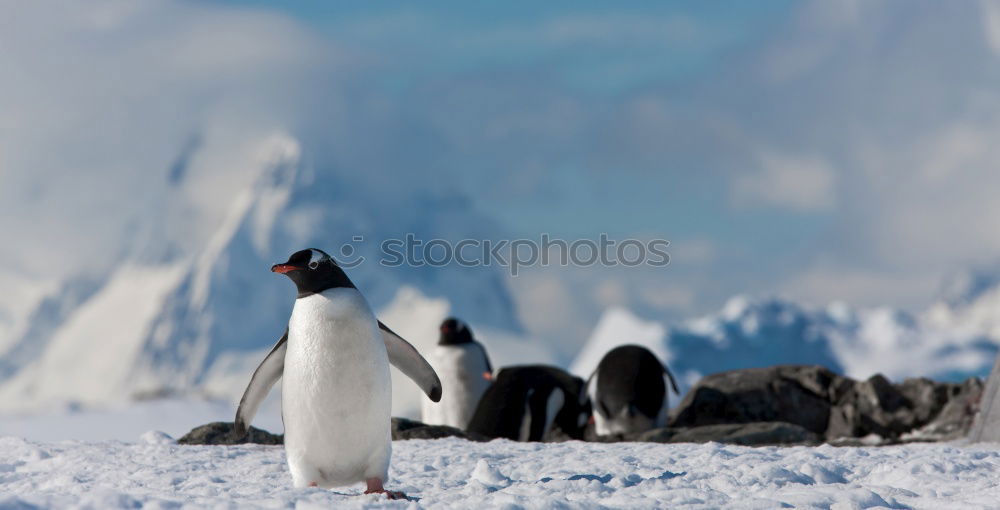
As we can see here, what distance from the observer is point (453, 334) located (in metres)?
12.8

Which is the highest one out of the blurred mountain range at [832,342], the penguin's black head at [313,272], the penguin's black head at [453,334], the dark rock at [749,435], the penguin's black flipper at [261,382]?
the blurred mountain range at [832,342]

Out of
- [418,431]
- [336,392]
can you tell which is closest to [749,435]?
[418,431]

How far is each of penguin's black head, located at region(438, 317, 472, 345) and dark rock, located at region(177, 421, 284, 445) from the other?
3.50 metres

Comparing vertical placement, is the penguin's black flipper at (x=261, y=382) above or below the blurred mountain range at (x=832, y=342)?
below

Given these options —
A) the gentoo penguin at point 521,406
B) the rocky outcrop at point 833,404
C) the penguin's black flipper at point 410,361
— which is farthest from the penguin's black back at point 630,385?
the penguin's black flipper at point 410,361

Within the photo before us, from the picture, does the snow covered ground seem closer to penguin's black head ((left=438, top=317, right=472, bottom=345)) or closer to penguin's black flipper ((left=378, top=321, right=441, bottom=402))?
penguin's black flipper ((left=378, top=321, right=441, bottom=402))

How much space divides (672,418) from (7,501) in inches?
386

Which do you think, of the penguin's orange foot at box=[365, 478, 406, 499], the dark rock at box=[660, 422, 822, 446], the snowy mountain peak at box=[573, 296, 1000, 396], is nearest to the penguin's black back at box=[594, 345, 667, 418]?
the dark rock at box=[660, 422, 822, 446]

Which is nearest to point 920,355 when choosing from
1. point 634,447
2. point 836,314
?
point 836,314

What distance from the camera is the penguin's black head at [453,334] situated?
1277 cm

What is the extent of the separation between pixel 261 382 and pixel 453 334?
20.1ft

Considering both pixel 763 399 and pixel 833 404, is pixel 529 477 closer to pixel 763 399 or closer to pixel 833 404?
pixel 763 399

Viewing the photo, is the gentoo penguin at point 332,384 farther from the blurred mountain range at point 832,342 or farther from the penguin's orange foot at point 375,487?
the blurred mountain range at point 832,342

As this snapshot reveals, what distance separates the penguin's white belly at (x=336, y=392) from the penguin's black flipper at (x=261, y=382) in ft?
0.53
